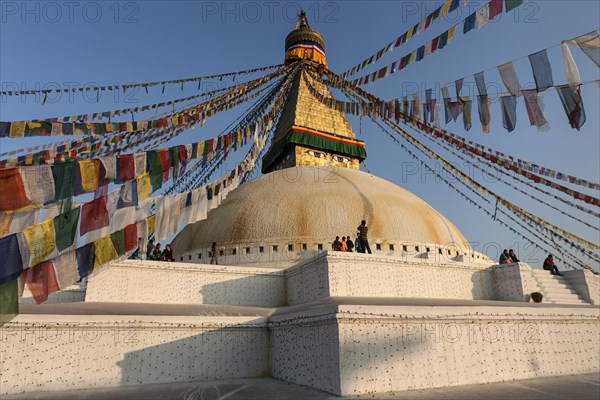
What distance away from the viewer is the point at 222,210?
47.5 feet

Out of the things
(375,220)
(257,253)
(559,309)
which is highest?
(375,220)

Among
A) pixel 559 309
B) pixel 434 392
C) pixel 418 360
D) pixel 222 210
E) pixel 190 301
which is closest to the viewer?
pixel 434 392

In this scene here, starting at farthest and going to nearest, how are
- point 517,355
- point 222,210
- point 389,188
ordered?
point 389,188 < point 222,210 < point 517,355

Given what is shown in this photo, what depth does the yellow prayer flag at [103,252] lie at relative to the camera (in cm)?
684

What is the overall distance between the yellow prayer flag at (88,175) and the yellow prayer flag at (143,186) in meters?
1.04

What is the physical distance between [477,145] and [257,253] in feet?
23.4

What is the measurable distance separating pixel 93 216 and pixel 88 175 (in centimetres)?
71

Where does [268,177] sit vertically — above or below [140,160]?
above

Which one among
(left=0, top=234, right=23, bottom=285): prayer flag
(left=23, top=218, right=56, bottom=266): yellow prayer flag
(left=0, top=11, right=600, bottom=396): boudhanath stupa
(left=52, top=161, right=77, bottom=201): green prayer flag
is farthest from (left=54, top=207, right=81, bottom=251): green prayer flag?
(left=0, top=11, right=600, bottom=396): boudhanath stupa

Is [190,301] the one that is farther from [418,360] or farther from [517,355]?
[517,355]

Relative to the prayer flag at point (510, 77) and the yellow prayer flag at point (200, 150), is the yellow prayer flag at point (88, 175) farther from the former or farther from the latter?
the prayer flag at point (510, 77)

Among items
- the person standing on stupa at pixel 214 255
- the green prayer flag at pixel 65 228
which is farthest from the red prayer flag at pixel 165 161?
the person standing on stupa at pixel 214 255

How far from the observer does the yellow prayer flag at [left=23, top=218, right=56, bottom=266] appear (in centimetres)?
597

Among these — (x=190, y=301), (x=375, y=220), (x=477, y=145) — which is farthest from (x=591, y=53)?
(x=190, y=301)
